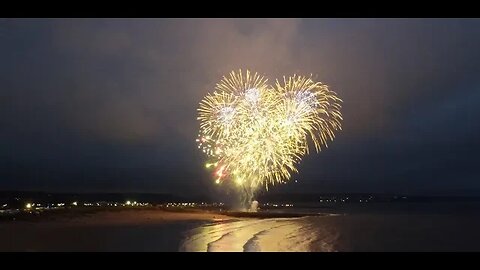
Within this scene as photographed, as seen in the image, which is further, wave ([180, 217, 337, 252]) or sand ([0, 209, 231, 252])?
wave ([180, 217, 337, 252])

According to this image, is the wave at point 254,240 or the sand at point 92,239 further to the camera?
the wave at point 254,240

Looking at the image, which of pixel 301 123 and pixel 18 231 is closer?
pixel 18 231

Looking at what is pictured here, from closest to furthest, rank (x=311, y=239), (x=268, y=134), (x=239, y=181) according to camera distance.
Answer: (x=311, y=239)
(x=268, y=134)
(x=239, y=181)

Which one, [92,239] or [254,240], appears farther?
[92,239]
